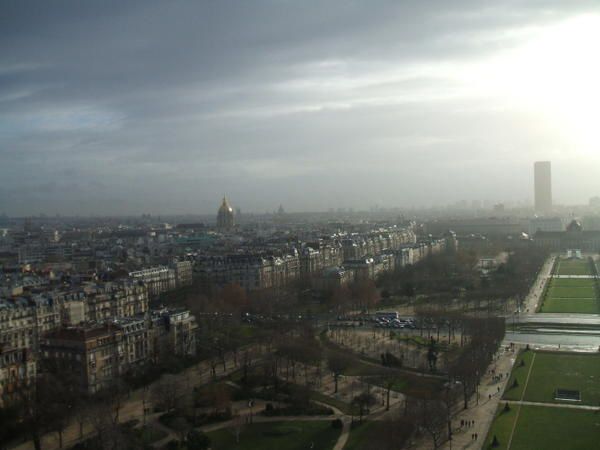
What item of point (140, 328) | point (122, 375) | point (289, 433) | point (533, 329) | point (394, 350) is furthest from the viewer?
point (533, 329)

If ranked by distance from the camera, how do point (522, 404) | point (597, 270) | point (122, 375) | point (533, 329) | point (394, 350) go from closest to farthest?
1. point (522, 404)
2. point (122, 375)
3. point (394, 350)
4. point (533, 329)
5. point (597, 270)

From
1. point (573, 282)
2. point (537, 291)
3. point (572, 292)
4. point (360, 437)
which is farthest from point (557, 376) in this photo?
point (573, 282)

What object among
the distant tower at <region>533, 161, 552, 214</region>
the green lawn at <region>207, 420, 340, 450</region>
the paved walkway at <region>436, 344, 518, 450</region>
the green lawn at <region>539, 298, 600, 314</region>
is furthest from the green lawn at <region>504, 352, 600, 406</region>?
the distant tower at <region>533, 161, 552, 214</region>

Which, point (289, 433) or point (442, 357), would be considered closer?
point (289, 433)

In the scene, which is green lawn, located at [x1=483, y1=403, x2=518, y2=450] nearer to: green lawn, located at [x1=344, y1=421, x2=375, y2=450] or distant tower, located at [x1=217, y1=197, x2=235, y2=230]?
green lawn, located at [x1=344, y1=421, x2=375, y2=450]

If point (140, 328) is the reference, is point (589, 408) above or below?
below

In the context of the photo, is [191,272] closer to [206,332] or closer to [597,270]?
[206,332]

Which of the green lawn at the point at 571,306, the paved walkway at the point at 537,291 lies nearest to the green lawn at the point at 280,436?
the paved walkway at the point at 537,291

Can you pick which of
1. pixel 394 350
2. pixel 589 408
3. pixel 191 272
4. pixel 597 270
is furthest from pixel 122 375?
pixel 597 270
